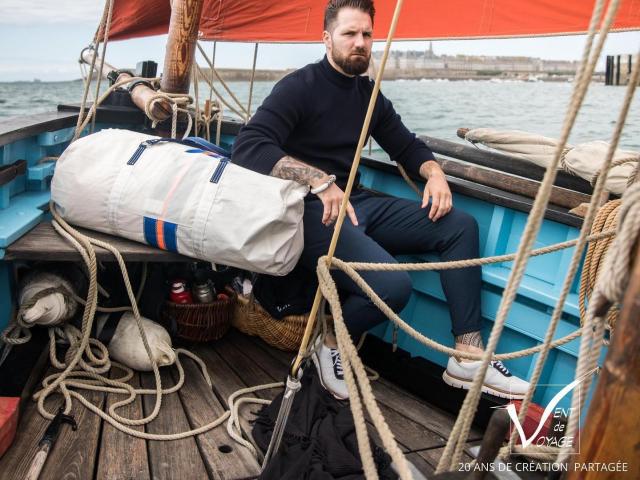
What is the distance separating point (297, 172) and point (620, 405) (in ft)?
4.80

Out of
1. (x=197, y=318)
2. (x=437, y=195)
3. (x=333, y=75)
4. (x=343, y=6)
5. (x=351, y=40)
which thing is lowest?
(x=197, y=318)

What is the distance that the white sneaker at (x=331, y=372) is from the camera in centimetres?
209

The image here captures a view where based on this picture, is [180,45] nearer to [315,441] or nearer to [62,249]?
[62,249]

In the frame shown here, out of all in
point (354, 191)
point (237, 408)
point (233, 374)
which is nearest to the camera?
point (237, 408)

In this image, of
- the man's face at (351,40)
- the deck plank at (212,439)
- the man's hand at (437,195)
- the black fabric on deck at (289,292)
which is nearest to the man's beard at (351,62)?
the man's face at (351,40)

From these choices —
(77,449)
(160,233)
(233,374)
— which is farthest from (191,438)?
(160,233)

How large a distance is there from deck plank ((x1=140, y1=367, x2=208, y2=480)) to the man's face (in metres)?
1.37

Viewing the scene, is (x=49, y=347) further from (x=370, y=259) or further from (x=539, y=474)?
(x=539, y=474)

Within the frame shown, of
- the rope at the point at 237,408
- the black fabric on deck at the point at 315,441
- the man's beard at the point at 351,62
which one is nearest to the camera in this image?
the black fabric on deck at the point at 315,441

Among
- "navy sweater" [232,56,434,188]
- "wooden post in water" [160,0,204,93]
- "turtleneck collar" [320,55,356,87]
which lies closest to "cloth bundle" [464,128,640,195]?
"navy sweater" [232,56,434,188]

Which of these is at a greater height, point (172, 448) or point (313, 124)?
point (313, 124)

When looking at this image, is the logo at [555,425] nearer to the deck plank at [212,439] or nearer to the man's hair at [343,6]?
the deck plank at [212,439]

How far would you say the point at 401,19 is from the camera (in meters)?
3.57

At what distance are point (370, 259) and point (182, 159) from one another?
0.72m
